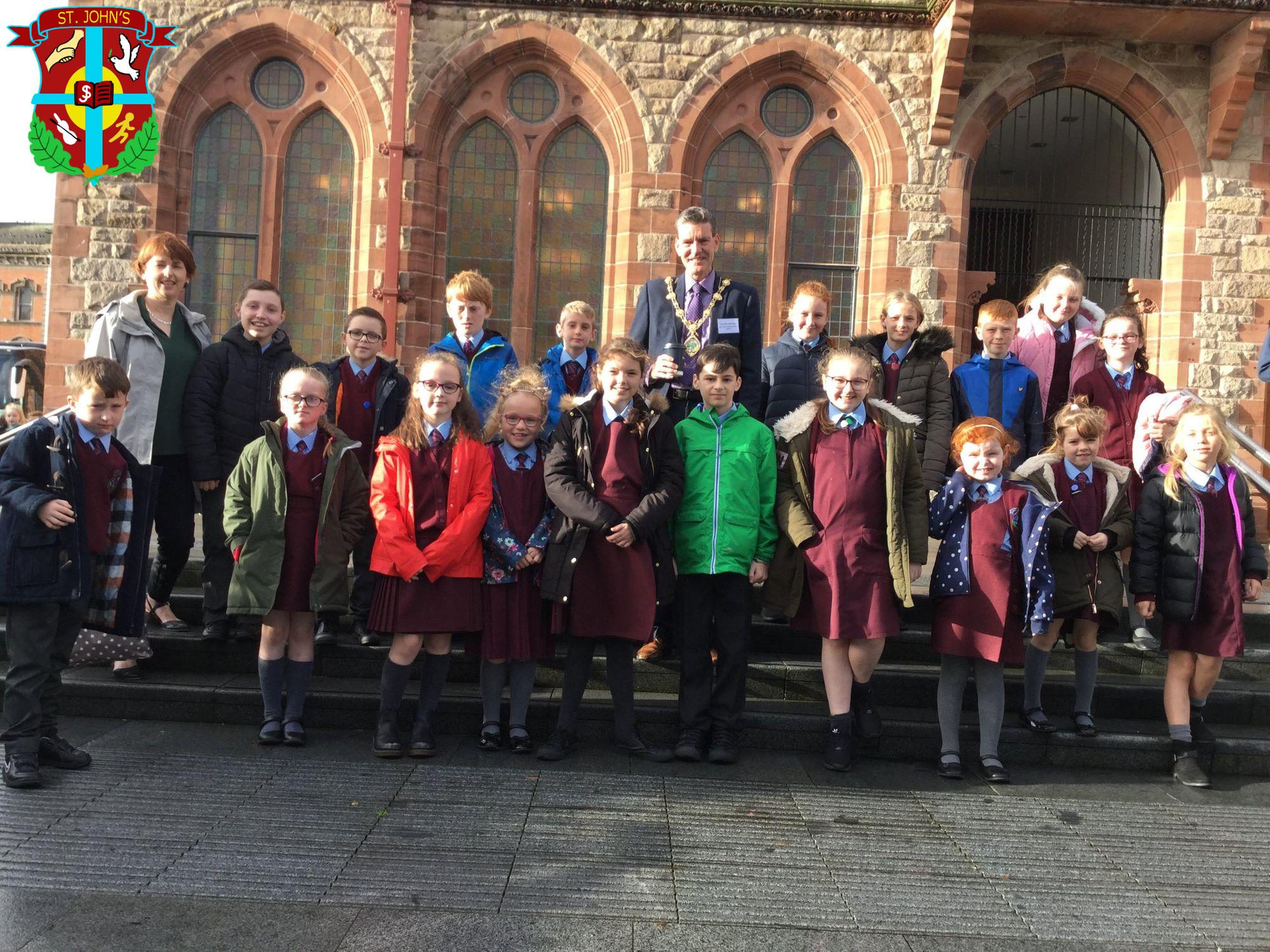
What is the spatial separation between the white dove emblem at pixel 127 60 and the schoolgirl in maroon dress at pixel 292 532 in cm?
800

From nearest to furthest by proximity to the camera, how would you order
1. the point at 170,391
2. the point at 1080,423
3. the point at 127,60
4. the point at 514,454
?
the point at 514,454 → the point at 1080,423 → the point at 170,391 → the point at 127,60

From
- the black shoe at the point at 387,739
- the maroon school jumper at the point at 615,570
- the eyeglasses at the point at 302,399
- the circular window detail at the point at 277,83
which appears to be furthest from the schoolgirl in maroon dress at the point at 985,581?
the circular window detail at the point at 277,83

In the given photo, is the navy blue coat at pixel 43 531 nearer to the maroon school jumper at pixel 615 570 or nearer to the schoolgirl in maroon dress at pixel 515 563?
the schoolgirl in maroon dress at pixel 515 563

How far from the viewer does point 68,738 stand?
506cm

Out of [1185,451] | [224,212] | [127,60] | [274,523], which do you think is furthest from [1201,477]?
[127,60]

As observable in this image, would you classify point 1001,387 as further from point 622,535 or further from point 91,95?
point 91,95

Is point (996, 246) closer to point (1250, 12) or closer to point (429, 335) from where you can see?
point (1250, 12)

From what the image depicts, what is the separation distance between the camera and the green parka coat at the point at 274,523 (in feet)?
16.2

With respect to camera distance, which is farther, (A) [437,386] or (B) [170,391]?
(B) [170,391]

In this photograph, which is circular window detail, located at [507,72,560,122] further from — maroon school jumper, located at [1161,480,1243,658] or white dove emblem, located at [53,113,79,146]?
maroon school jumper, located at [1161,480,1243,658]

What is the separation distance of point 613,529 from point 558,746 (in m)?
1.07

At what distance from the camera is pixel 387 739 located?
496 centimetres

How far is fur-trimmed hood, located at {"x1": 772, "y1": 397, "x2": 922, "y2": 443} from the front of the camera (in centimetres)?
517

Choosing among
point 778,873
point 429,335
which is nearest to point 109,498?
point 778,873
